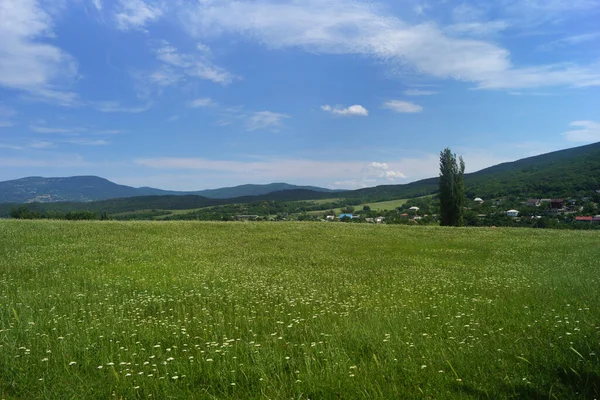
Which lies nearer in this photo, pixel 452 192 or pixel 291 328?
pixel 291 328

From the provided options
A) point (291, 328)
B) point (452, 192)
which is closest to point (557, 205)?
point (452, 192)

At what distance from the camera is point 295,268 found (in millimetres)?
16922

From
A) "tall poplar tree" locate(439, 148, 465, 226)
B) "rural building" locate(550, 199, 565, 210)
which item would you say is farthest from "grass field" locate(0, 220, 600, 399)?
"rural building" locate(550, 199, 565, 210)

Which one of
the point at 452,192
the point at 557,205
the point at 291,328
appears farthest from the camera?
the point at 557,205

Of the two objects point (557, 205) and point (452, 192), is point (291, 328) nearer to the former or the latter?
point (452, 192)

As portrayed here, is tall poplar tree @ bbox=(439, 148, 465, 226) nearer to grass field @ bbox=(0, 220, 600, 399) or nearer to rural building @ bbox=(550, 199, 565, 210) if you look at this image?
rural building @ bbox=(550, 199, 565, 210)

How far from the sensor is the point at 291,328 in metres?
8.27

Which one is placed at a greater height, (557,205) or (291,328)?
(291,328)

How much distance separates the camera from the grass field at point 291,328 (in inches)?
217

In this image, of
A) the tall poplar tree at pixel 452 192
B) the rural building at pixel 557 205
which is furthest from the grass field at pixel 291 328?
the rural building at pixel 557 205

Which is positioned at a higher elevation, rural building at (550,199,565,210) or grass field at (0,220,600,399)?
grass field at (0,220,600,399)

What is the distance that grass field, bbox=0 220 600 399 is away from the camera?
5.51 metres

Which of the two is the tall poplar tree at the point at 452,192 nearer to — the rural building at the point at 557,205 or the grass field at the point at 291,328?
the rural building at the point at 557,205

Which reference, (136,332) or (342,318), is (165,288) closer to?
(136,332)
